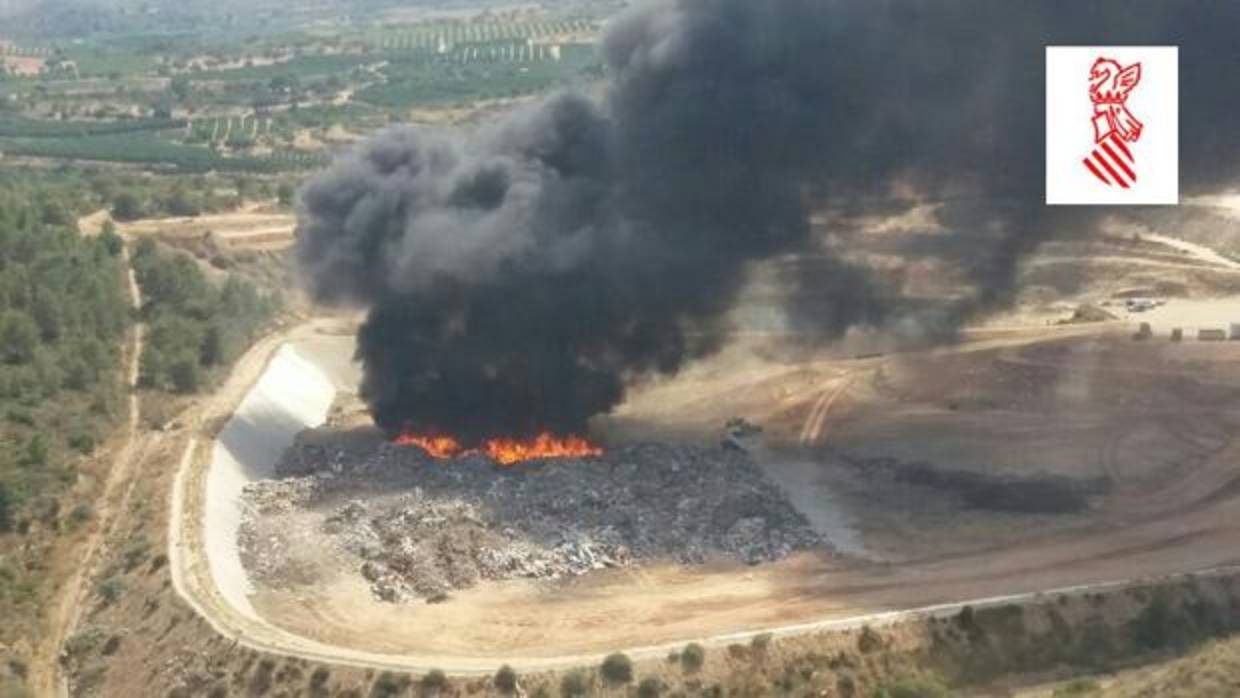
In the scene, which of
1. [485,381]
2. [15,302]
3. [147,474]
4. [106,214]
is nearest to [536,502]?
[485,381]

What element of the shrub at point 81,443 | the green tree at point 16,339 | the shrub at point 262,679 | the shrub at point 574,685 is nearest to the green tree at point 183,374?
the green tree at point 16,339

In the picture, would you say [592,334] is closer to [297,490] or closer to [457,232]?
[457,232]

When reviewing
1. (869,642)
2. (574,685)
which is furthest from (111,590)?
(869,642)

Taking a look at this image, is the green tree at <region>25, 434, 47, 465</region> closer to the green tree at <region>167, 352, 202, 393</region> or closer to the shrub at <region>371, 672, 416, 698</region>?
the green tree at <region>167, 352, 202, 393</region>

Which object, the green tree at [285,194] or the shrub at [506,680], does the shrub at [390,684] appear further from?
the green tree at [285,194]

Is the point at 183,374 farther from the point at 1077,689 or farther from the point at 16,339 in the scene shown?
the point at 1077,689

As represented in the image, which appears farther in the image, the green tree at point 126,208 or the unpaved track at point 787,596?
the green tree at point 126,208
